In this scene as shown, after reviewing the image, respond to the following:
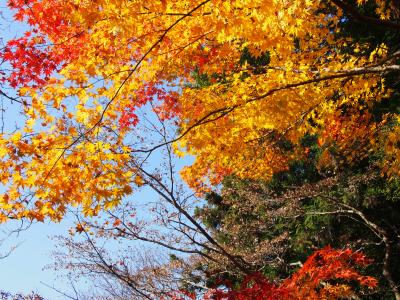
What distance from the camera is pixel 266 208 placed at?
43.8 feet

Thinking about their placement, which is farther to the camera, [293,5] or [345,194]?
[345,194]

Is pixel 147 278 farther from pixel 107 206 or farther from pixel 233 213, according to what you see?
pixel 107 206

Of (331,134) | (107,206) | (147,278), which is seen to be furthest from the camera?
(147,278)

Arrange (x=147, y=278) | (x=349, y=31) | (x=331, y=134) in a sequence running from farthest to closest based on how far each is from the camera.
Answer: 1. (x=349, y=31)
2. (x=147, y=278)
3. (x=331, y=134)

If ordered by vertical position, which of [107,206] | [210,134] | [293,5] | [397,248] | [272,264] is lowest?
[107,206]

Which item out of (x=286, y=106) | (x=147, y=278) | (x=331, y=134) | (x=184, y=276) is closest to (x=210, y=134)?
(x=286, y=106)

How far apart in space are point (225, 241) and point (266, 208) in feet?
8.23

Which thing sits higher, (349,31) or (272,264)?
(349,31)

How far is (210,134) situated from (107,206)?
209cm

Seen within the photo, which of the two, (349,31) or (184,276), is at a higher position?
(349,31)

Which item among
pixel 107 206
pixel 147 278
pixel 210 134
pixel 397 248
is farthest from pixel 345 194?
pixel 107 206

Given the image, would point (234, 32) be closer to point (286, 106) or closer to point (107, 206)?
point (286, 106)

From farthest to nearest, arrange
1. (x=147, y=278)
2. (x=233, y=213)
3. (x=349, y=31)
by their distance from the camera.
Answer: (x=233, y=213) → (x=349, y=31) → (x=147, y=278)

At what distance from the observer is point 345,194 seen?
12.1 meters
